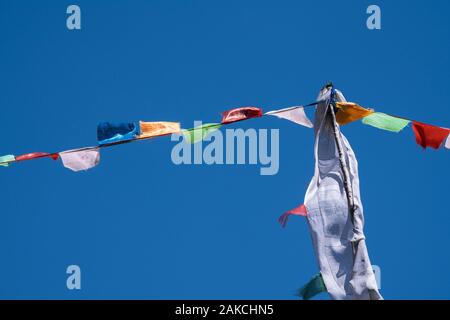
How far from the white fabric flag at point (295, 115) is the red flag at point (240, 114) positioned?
0.50 feet

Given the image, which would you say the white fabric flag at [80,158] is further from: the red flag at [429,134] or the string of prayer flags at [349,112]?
the red flag at [429,134]

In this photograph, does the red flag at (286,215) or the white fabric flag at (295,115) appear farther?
the white fabric flag at (295,115)

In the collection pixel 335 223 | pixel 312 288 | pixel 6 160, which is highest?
pixel 6 160

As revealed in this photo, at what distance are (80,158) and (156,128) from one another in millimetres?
1159

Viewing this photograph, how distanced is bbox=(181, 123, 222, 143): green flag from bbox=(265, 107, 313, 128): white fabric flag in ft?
2.50

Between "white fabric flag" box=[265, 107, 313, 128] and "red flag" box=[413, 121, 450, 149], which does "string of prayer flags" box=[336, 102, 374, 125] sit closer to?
"white fabric flag" box=[265, 107, 313, 128]

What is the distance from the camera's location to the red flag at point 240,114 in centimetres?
1511

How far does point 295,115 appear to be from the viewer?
591 inches

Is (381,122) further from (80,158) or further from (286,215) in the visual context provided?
(80,158)

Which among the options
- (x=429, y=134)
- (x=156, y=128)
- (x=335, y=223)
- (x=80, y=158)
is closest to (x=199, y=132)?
(x=156, y=128)

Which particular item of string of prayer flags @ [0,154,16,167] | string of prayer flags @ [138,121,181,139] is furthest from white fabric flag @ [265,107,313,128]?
string of prayer flags @ [0,154,16,167]

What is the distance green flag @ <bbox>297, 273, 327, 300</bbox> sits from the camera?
14.0 metres

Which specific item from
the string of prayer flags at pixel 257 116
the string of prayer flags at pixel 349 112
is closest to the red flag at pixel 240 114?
the string of prayer flags at pixel 257 116
